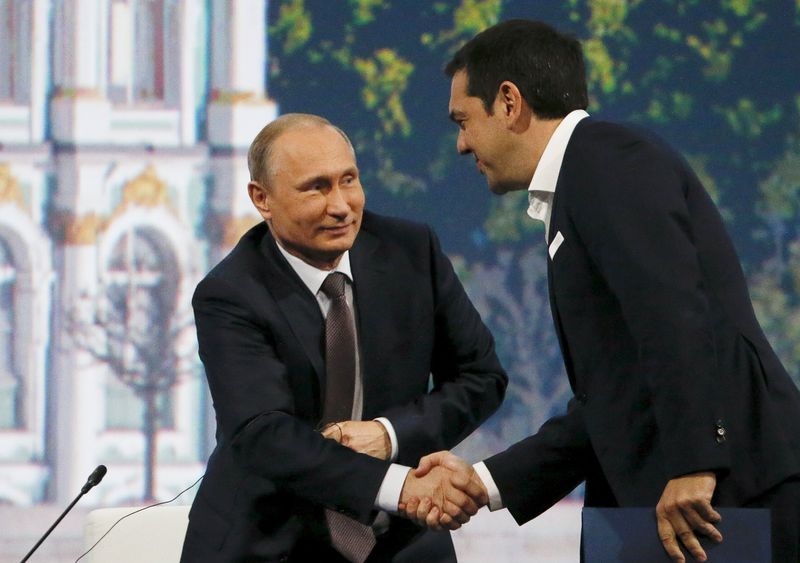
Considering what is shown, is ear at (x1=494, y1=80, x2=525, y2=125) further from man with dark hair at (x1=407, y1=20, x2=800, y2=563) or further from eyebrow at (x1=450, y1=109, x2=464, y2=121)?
eyebrow at (x1=450, y1=109, x2=464, y2=121)

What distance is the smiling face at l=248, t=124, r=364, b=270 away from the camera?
2.32 meters

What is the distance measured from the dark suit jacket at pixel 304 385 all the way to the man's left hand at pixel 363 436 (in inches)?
0.9

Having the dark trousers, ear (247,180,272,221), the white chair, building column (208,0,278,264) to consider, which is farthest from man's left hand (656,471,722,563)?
building column (208,0,278,264)

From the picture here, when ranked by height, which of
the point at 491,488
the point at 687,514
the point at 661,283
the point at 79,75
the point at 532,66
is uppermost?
the point at 79,75

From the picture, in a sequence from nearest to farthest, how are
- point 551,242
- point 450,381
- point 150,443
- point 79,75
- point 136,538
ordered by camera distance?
point 551,242
point 450,381
point 136,538
point 150,443
point 79,75

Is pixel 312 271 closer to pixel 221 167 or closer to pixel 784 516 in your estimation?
pixel 784 516

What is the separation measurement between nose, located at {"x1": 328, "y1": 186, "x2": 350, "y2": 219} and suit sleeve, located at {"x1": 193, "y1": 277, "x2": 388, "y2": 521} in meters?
0.24

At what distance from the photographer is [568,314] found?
208cm

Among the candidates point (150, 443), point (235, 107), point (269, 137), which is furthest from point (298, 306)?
point (235, 107)

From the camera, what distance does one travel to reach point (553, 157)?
2.16 metres

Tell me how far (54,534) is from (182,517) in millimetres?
5597

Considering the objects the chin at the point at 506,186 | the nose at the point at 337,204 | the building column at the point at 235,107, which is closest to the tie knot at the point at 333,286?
the nose at the point at 337,204

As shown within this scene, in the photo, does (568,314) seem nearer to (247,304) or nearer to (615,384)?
(615,384)

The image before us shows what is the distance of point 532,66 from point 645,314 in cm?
60
